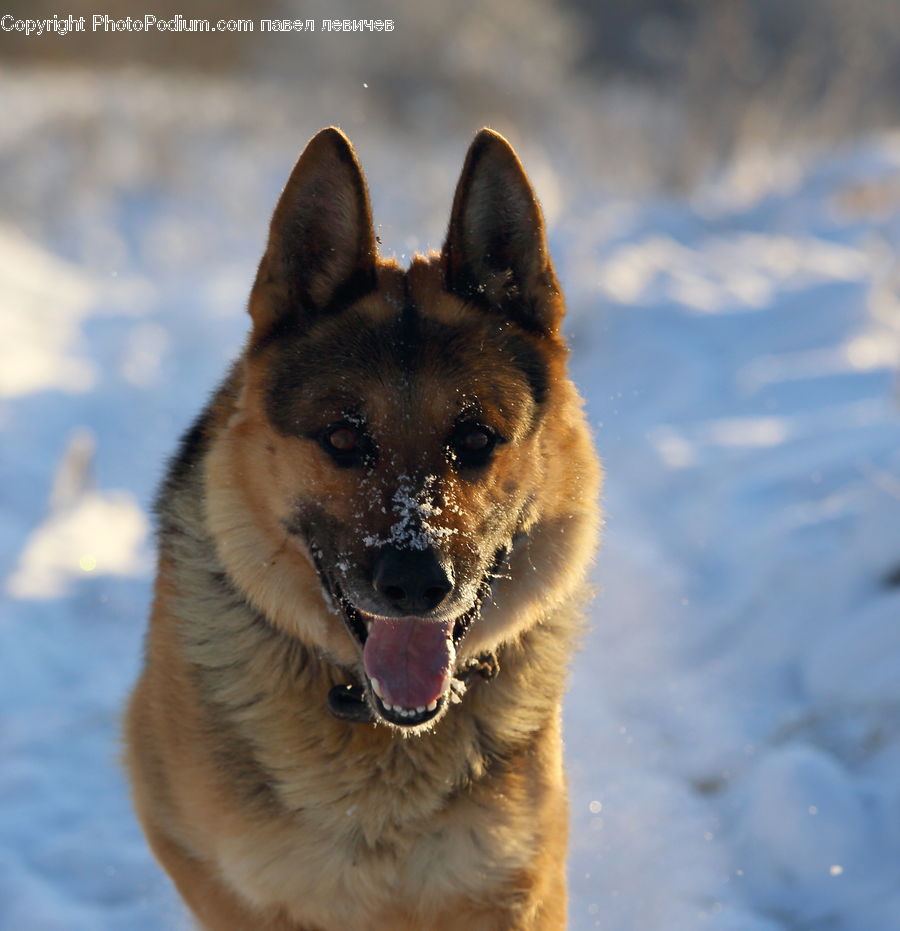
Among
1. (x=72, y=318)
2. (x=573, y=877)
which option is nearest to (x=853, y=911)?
(x=573, y=877)

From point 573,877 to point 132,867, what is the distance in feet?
4.75

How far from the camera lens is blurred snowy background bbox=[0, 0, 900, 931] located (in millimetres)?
3586

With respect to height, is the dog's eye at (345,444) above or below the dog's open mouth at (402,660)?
above

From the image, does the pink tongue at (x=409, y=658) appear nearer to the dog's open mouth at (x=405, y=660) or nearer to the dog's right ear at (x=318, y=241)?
the dog's open mouth at (x=405, y=660)

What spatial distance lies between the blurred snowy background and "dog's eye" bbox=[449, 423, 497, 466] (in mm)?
1498

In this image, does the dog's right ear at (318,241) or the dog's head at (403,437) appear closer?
the dog's head at (403,437)

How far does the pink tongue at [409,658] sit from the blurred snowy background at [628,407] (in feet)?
3.87

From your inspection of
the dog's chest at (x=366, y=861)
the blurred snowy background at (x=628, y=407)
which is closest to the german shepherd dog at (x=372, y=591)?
the dog's chest at (x=366, y=861)

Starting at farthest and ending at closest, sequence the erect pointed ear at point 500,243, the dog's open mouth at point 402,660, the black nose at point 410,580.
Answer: the erect pointed ear at point 500,243 → the dog's open mouth at point 402,660 → the black nose at point 410,580

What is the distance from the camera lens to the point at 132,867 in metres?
3.52

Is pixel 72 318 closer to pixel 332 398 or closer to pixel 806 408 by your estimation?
pixel 806 408

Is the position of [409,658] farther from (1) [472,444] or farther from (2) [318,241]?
(2) [318,241]

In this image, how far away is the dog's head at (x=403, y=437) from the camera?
250 centimetres

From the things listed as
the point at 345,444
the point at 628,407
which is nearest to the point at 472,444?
the point at 345,444
